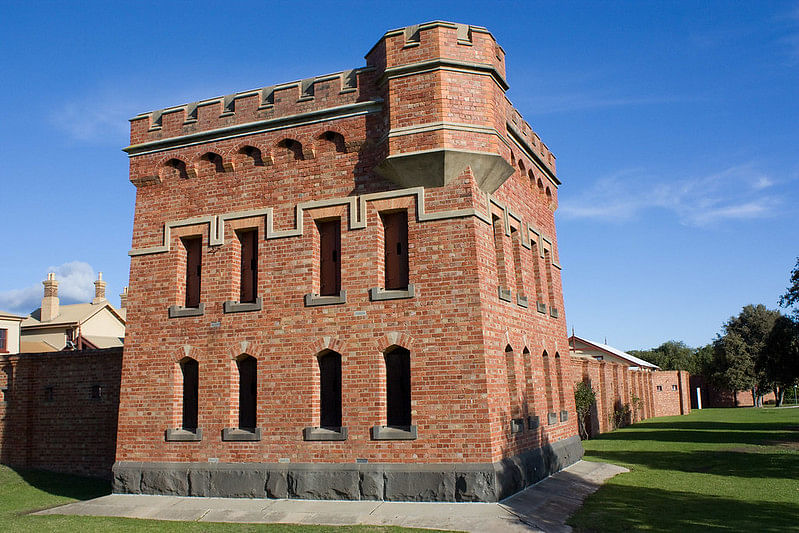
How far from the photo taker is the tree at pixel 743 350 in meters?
58.8

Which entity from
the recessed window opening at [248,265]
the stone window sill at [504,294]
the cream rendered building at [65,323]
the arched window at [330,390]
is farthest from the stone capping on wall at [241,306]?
the cream rendered building at [65,323]

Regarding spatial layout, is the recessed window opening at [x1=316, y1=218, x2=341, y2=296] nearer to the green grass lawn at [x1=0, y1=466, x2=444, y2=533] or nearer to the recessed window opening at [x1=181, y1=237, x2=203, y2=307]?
the recessed window opening at [x1=181, y1=237, x2=203, y2=307]

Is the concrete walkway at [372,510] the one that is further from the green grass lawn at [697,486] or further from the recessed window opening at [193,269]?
the recessed window opening at [193,269]

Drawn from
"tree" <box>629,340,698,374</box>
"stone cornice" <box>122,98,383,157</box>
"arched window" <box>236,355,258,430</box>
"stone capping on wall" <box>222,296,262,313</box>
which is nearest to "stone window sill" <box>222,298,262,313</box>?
"stone capping on wall" <box>222,296,262,313</box>

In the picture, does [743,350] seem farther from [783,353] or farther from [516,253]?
[516,253]

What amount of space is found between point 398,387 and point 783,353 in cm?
2494

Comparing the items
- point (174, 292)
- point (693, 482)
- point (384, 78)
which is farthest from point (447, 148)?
point (693, 482)

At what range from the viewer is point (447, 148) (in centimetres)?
1322

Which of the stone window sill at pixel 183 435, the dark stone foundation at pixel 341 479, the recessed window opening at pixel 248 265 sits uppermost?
the recessed window opening at pixel 248 265

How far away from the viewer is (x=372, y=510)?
12180 mm

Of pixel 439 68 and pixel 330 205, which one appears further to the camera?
pixel 330 205

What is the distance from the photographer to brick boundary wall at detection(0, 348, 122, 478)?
18984 mm

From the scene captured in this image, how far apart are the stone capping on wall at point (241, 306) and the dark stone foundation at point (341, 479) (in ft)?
11.5

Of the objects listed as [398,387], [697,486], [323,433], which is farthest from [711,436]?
[323,433]
